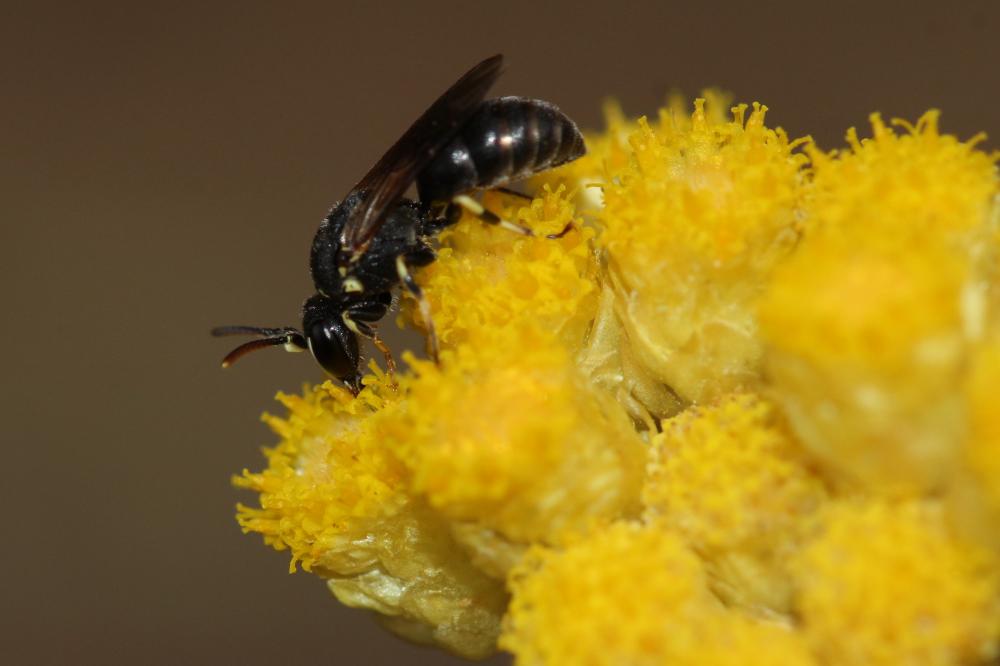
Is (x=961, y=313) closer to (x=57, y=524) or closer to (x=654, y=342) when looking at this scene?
(x=654, y=342)

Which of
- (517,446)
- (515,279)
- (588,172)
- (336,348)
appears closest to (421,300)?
(515,279)

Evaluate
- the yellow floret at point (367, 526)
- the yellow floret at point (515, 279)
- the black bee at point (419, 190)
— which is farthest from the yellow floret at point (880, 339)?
the black bee at point (419, 190)

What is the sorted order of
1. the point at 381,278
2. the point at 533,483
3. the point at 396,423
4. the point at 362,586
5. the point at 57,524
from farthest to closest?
the point at 57,524 → the point at 381,278 → the point at 362,586 → the point at 396,423 → the point at 533,483

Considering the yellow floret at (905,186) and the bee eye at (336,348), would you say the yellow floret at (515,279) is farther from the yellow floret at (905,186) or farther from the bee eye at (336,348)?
the yellow floret at (905,186)

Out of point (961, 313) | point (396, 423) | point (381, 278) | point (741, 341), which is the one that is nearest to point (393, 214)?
point (381, 278)

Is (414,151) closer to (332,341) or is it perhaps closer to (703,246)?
(332,341)

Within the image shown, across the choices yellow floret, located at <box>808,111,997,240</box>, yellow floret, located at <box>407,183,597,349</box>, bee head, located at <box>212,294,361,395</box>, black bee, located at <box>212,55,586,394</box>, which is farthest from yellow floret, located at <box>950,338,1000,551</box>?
bee head, located at <box>212,294,361,395</box>
